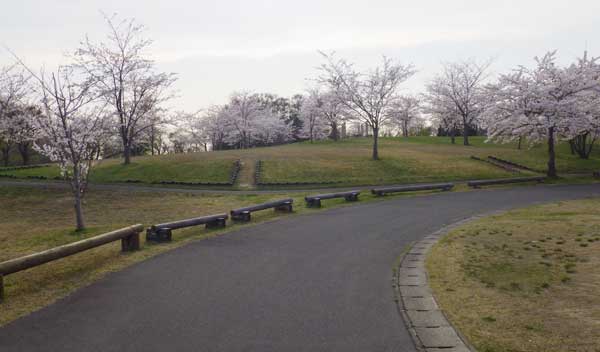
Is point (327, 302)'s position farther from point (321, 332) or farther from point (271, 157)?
point (271, 157)

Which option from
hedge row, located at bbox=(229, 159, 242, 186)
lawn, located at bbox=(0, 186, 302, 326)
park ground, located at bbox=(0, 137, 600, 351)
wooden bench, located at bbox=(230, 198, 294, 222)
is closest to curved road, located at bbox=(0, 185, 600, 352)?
lawn, located at bbox=(0, 186, 302, 326)

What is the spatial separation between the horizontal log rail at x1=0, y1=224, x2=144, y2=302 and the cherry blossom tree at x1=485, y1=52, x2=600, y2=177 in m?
23.7

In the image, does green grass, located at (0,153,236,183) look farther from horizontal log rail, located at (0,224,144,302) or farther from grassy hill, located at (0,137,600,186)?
horizontal log rail, located at (0,224,144,302)

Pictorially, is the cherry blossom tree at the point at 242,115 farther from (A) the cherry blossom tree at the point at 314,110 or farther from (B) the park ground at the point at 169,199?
(B) the park ground at the point at 169,199

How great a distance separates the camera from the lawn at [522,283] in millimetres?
5105

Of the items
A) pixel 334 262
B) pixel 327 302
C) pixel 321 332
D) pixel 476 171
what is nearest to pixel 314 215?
pixel 334 262

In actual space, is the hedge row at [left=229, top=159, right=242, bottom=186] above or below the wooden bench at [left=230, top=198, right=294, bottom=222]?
above

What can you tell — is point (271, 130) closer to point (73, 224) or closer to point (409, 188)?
point (409, 188)

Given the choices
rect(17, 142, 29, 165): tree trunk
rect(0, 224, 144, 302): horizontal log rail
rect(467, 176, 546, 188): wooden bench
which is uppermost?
rect(17, 142, 29, 165): tree trunk

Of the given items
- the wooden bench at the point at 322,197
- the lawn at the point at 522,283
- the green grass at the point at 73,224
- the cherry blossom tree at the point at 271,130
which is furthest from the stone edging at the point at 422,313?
the cherry blossom tree at the point at 271,130

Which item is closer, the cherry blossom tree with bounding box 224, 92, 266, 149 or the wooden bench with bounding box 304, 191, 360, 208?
the wooden bench with bounding box 304, 191, 360, 208

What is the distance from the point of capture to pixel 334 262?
8.73m

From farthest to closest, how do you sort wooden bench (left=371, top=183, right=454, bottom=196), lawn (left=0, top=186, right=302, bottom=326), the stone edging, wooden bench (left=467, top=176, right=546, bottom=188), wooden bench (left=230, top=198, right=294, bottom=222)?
1. wooden bench (left=467, top=176, right=546, bottom=188)
2. wooden bench (left=371, top=183, right=454, bottom=196)
3. wooden bench (left=230, top=198, right=294, bottom=222)
4. lawn (left=0, top=186, right=302, bottom=326)
5. the stone edging

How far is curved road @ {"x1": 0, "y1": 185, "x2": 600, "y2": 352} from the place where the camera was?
505 centimetres
